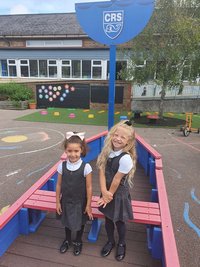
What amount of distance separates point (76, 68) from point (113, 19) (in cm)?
1598

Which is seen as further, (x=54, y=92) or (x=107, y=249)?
(x=54, y=92)

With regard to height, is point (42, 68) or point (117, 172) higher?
point (42, 68)

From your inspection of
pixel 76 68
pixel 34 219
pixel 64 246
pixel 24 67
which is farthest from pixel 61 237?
pixel 24 67

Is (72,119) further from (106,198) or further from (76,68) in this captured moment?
(106,198)

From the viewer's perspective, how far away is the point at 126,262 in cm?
275

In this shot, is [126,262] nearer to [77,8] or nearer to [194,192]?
[194,192]

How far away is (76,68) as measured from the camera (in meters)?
20.9

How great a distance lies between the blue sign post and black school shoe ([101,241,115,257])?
11.2 feet

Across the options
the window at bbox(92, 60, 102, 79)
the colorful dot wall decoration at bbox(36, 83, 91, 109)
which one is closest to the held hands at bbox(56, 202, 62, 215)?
the colorful dot wall decoration at bbox(36, 83, 91, 109)

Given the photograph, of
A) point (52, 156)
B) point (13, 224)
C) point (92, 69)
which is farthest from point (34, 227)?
point (92, 69)

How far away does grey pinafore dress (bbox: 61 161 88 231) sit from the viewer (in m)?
2.69

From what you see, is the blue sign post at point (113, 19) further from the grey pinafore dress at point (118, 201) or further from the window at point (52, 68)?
the window at point (52, 68)

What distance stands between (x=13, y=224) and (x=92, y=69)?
1877 cm

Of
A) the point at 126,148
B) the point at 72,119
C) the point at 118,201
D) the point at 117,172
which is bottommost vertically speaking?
the point at 72,119
